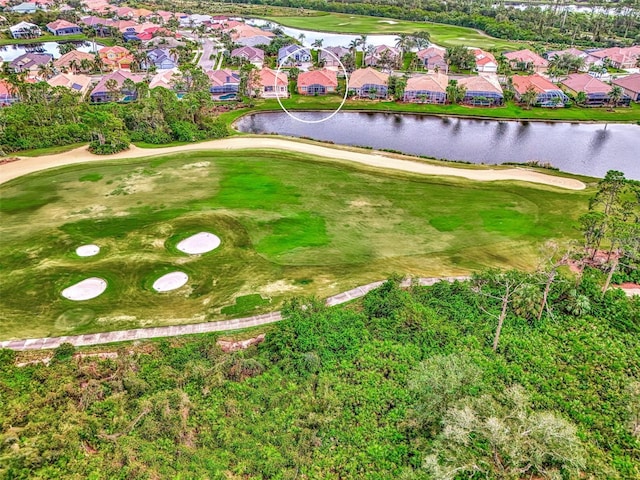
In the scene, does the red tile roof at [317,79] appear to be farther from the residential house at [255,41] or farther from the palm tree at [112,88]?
the residential house at [255,41]

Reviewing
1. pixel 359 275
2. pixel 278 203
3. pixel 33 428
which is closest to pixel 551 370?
pixel 359 275

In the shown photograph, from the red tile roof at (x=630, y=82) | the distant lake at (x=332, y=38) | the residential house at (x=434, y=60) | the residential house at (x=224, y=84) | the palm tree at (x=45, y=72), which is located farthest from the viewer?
the distant lake at (x=332, y=38)

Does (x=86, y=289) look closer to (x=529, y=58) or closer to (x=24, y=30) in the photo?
(x=529, y=58)

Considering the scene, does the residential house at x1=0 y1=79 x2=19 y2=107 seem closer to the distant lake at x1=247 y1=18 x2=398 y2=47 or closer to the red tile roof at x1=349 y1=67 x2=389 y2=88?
the red tile roof at x1=349 y1=67 x2=389 y2=88

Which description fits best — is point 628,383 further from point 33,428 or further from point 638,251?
point 33,428

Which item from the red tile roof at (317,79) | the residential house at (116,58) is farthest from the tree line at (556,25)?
the residential house at (116,58)

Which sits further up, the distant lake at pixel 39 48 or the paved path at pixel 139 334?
the distant lake at pixel 39 48

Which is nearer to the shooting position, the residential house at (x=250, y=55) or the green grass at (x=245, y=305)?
the green grass at (x=245, y=305)
